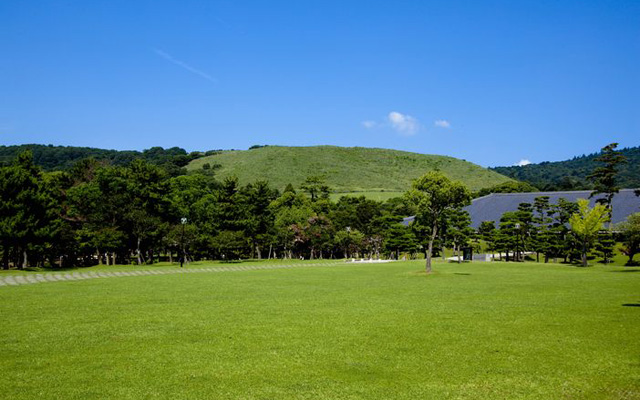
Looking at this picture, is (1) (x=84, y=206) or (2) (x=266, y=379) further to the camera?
(1) (x=84, y=206)

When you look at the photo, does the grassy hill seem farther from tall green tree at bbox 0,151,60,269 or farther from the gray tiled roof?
tall green tree at bbox 0,151,60,269

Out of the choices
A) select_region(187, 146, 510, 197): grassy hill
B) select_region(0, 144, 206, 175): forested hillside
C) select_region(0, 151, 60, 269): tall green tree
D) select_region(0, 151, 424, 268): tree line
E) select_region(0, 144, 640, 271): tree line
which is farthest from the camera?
select_region(187, 146, 510, 197): grassy hill

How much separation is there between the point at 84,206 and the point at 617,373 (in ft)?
195

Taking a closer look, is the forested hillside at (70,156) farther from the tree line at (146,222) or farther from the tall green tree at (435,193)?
the tall green tree at (435,193)

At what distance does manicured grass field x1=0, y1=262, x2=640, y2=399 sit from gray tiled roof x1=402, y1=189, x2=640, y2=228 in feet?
227

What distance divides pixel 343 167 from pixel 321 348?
535 feet

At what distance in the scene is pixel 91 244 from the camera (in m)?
54.5

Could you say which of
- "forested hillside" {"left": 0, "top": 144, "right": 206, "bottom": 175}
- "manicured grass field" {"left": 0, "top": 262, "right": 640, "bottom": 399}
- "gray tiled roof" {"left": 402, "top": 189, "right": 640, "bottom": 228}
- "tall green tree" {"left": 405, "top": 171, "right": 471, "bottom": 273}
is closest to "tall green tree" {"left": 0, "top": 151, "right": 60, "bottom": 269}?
"manicured grass field" {"left": 0, "top": 262, "right": 640, "bottom": 399}

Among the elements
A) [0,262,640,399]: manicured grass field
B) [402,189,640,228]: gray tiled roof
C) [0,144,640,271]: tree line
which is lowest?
[0,262,640,399]: manicured grass field

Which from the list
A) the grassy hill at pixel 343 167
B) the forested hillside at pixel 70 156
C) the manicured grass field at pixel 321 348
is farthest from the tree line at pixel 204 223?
the forested hillside at pixel 70 156

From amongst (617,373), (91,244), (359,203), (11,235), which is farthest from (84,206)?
(617,373)

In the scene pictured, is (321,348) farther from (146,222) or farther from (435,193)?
(146,222)

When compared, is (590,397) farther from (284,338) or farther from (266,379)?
(284,338)

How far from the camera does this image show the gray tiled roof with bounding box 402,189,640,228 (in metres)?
80.3
